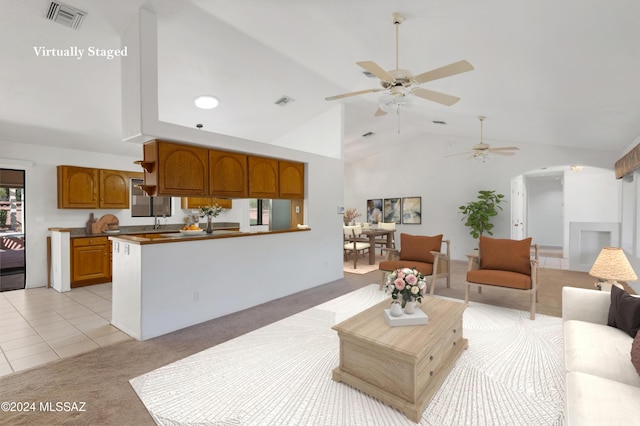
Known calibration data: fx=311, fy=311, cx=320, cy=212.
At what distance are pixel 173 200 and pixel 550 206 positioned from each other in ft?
38.1

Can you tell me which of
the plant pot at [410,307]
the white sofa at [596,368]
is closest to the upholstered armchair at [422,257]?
the white sofa at [596,368]

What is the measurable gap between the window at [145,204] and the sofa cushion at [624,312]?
23.7 ft

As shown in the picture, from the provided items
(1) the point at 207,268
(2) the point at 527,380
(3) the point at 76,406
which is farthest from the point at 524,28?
(3) the point at 76,406

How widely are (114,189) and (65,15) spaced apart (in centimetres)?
380

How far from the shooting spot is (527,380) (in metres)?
2.44

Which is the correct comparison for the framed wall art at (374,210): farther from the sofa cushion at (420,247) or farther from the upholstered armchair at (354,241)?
the sofa cushion at (420,247)

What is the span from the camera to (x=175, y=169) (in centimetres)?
364

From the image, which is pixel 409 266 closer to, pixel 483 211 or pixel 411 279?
pixel 411 279

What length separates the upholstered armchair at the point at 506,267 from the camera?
384cm

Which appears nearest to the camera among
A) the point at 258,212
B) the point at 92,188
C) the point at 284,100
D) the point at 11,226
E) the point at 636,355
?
the point at 636,355

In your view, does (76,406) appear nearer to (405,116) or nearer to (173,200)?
(173,200)

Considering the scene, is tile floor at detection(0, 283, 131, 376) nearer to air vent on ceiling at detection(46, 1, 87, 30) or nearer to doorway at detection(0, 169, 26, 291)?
doorway at detection(0, 169, 26, 291)

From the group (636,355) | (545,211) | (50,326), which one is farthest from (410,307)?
(545,211)

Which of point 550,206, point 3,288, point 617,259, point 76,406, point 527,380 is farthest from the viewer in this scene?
point 550,206
